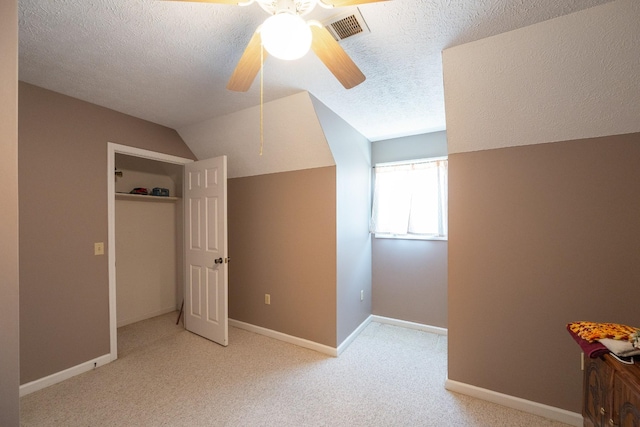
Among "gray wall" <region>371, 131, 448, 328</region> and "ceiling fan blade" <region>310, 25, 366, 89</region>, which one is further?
"gray wall" <region>371, 131, 448, 328</region>

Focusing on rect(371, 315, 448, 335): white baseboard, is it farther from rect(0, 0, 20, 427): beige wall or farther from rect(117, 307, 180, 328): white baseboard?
rect(0, 0, 20, 427): beige wall

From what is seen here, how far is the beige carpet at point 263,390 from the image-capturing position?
5.67ft

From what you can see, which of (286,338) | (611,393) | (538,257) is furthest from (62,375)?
(538,257)

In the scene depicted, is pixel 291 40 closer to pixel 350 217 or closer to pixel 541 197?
pixel 541 197

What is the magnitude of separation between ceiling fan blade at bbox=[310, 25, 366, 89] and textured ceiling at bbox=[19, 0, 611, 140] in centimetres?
29

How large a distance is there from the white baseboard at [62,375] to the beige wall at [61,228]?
0.12ft

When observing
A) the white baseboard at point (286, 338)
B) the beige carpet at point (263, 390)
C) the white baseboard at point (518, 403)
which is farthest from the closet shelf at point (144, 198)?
the white baseboard at point (518, 403)

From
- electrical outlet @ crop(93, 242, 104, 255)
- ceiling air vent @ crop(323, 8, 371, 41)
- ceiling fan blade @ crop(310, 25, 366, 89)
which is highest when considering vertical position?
ceiling air vent @ crop(323, 8, 371, 41)

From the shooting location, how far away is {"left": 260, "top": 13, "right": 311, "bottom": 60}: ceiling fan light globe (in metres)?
0.91

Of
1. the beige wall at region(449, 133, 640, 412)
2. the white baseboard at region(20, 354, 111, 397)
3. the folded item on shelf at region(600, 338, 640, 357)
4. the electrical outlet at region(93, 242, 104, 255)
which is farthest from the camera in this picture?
the electrical outlet at region(93, 242, 104, 255)

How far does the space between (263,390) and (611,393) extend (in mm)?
2018

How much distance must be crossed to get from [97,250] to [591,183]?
388 cm

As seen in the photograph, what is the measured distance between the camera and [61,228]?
214cm

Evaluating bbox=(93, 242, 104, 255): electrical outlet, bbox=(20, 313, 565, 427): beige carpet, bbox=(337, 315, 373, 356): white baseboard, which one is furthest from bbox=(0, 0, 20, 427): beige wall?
bbox=(337, 315, 373, 356): white baseboard
